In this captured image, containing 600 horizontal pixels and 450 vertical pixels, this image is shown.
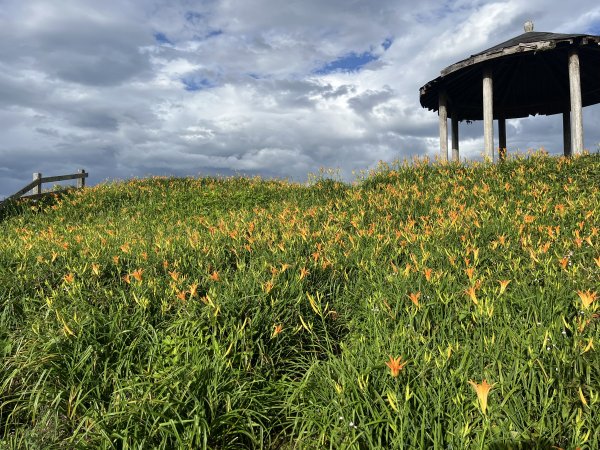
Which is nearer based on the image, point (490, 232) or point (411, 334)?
point (411, 334)

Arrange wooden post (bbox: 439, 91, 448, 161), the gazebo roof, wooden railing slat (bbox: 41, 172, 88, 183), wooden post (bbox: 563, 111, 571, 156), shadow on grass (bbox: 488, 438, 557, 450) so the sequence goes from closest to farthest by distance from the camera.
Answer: shadow on grass (bbox: 488, 438, 557, 450)
the gazebo roof
wooden post (bbox: 439, 91, 448, 161)
wooden railing slat (bbox: 41, 172, 88, 183)
wooden post (bbox: 563, 111, 571, 156)

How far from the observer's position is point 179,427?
247cm

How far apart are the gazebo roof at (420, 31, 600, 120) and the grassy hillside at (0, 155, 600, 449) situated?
25.7 ft

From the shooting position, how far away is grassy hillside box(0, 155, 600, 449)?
2.14m

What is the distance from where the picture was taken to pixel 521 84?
1622cm

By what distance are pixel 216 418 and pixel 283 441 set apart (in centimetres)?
48

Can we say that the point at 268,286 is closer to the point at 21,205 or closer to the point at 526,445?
the point at 526,445

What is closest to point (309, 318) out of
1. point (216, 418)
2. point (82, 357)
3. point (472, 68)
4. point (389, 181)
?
point (216, 418)

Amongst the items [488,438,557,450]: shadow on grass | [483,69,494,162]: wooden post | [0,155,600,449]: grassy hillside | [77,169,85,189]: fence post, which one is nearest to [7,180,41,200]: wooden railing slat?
[77,169,85,189]: fence post

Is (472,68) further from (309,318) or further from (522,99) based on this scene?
(309,318)

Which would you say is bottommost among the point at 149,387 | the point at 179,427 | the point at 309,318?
the point at 179,427

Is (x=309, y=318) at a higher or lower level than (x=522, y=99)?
lower

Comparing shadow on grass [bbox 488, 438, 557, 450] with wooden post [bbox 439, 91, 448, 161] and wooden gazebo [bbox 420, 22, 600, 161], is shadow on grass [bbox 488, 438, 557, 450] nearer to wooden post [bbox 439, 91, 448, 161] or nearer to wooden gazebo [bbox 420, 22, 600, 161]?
wooden gazebo [bbox 420, 22, 600, 161]

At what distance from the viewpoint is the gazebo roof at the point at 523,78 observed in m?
11.4
